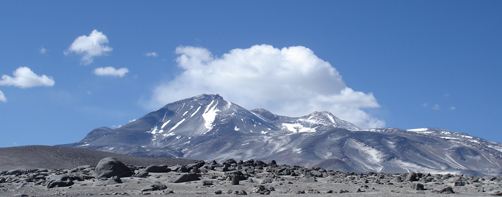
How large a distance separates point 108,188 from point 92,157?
32791 mm

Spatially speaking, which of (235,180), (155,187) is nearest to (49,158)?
(155,187)

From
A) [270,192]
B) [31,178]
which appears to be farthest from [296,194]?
[31,178]

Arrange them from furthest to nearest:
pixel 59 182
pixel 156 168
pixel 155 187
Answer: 1. pixel 156 168
2. pixel 59 182
3. pixel 155 187

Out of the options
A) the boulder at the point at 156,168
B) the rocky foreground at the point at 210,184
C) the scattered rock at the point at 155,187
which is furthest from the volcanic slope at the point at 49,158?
the scattered rock at the point at 155,187

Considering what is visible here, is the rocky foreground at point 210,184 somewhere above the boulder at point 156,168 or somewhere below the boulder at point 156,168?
below

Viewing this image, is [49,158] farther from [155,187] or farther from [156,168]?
[155,187]

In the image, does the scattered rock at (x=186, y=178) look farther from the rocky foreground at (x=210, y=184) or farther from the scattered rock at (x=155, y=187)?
the scattered rock at (x=155, y=187)

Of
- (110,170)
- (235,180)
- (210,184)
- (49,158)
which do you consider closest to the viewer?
(210,184)

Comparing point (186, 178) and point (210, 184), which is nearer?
point (210, 184)

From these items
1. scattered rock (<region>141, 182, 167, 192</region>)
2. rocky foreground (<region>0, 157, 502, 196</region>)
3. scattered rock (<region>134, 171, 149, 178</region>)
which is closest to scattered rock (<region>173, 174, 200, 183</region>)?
rocky foreground (<region>0, 157, 502, 196</region>)

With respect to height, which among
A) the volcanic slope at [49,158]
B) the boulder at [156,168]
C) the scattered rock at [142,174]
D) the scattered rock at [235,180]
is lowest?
the scattered rock at [235,180]

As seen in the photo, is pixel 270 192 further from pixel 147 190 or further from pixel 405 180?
pixel 405 180

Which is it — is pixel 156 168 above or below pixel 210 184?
above

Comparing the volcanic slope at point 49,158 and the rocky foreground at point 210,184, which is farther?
the volcanic slope at point 49,158
